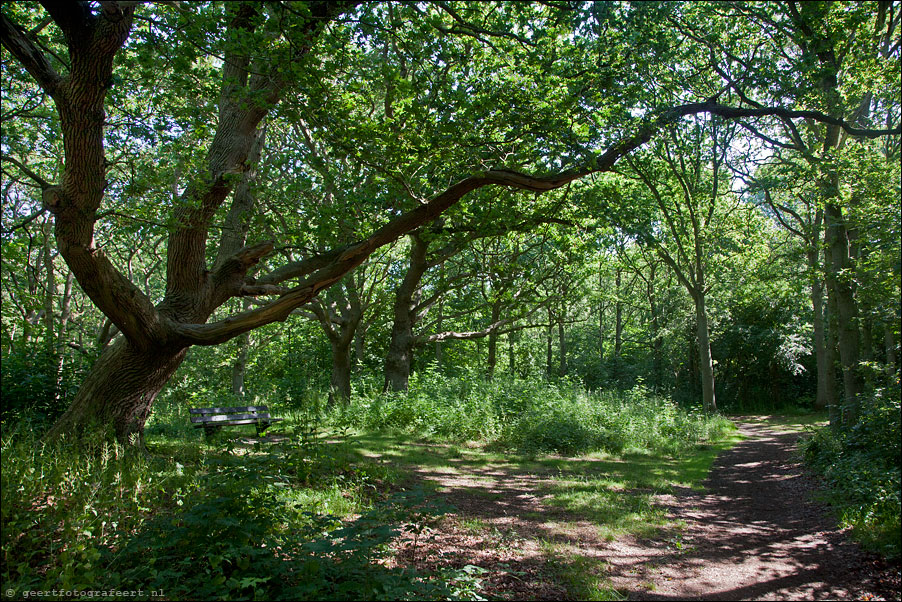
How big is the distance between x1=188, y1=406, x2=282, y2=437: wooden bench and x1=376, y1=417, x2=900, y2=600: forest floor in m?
4.01

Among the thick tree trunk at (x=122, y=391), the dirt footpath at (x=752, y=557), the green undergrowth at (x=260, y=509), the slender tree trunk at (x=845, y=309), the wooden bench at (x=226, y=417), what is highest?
the slender tree trunk at (x=845, y=309)

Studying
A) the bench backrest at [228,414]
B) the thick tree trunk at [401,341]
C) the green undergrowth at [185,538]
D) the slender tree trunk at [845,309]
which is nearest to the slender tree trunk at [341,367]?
the thick tree trunk at [401,341]

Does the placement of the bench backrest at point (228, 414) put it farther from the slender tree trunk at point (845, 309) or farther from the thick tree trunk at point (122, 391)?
the slender tree trunk at point (845, 309)

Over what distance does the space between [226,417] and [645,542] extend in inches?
322

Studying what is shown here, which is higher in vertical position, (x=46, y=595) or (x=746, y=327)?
(x=746, y=327)

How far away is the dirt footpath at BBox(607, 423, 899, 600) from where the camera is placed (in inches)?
177

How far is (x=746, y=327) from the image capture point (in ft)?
84.7

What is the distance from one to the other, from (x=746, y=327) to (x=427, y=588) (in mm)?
26482

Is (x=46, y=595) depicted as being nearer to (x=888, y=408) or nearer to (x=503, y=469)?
(x=503, y=469)

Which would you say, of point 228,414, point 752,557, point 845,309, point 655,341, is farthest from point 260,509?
point 655,341

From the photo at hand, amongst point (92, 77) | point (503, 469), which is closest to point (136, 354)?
point (92, 77)

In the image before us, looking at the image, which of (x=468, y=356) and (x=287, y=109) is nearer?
(x=287, y=109)

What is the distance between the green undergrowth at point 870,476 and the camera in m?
5.28

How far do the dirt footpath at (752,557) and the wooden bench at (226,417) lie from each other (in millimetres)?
7022
